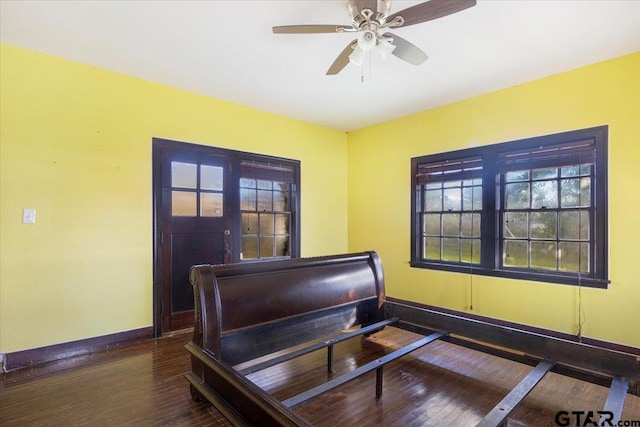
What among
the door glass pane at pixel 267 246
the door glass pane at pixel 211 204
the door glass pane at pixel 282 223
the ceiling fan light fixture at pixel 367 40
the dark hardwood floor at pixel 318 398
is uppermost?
the ceiling fan light fixture at pixel 367 40

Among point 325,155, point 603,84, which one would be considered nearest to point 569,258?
point 603,84

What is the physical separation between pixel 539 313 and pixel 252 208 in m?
3.76

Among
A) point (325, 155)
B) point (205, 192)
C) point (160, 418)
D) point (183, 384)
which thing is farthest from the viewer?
A: point (325, 155)

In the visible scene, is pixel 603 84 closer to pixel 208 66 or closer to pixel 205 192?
pixel 208 66

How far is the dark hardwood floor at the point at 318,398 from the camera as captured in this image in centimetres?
211

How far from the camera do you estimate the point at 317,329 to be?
9.34ft

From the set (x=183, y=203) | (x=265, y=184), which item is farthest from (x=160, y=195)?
(x=265, y=184)

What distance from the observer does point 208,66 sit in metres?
3.29

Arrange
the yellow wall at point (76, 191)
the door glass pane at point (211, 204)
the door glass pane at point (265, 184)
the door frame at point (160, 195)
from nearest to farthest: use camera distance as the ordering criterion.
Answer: the yellow wall at point (76, 191) < the door frame at point (160, 195) < the door glass pane at point (211, 204) < the door glass pane at point (265, 184)

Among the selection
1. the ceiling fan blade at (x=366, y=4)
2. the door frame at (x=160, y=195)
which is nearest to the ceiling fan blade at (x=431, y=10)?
the ceiling fan blade at (x=366, y=4)

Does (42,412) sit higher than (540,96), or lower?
lower

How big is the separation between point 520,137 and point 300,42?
271 centimetres

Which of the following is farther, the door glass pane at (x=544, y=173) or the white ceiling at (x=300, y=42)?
the door glass pane at (x=544, y=173)

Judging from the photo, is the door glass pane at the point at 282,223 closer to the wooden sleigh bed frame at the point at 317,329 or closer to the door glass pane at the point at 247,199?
the door glass pane at the point at 247,199
